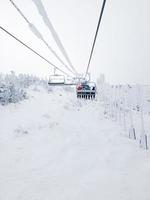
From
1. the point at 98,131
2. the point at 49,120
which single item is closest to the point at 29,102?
the point at 49,120

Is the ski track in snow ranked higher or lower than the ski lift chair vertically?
lower

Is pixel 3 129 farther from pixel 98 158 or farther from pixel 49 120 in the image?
pixel 98 158

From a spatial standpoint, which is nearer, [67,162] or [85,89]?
[67,162]

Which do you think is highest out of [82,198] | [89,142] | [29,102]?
[29,102]

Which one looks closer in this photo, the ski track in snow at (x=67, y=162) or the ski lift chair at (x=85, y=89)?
the ski track in snow at (x=67, y=162)

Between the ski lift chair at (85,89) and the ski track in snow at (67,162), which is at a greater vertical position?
the ski lift chair at (85,89)

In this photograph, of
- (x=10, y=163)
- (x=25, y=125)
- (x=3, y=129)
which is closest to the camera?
(x=10, y=163)

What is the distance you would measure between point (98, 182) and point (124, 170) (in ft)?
3.53

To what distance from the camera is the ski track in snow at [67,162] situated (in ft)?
18.7

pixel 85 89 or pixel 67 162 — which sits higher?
pixel 85 89

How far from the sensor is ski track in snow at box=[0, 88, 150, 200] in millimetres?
5707

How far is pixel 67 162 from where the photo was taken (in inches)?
306

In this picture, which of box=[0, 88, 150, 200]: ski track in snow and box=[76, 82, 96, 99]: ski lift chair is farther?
box=[76, 82, 96, 99]: ski lift chair

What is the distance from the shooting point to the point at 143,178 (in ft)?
20.1
